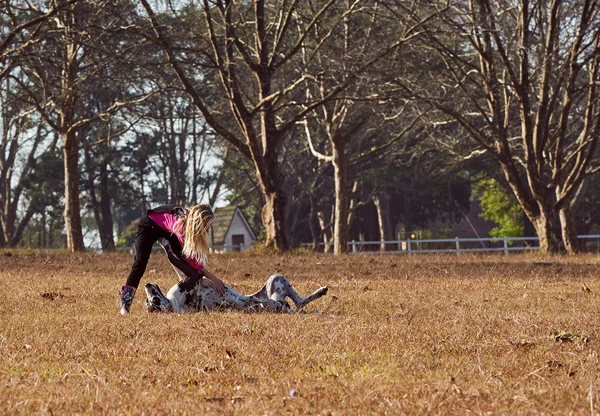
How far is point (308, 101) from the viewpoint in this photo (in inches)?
1326

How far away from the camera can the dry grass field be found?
18.6 feet

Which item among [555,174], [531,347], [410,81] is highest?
[410,81]

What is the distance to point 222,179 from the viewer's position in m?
57.0

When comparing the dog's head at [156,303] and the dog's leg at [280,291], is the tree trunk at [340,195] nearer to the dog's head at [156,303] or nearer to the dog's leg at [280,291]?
the dog's leg at [280,291]

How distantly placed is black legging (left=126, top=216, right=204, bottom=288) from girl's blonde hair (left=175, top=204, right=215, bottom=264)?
33cm

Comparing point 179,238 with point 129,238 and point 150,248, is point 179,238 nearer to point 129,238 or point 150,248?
point 150,248

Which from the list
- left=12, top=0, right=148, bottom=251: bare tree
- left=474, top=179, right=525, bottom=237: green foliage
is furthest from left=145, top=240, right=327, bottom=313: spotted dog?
left=474, top=179, right=525, bottom=237: green foliage

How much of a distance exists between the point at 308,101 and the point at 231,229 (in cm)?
3000

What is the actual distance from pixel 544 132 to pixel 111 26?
11.9 m

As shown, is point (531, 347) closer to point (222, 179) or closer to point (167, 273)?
point (167, 273)

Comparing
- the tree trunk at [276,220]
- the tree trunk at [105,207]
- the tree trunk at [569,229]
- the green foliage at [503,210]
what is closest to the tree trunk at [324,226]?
the green foliage at [503,210]

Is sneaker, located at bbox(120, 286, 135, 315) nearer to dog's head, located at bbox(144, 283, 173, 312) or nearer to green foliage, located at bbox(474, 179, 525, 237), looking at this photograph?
dog's head, located at bbox(144, 283, 173, 312)

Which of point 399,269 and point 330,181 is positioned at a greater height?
point 330,181

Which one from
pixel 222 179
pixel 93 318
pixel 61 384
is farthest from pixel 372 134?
pixel 61 384
